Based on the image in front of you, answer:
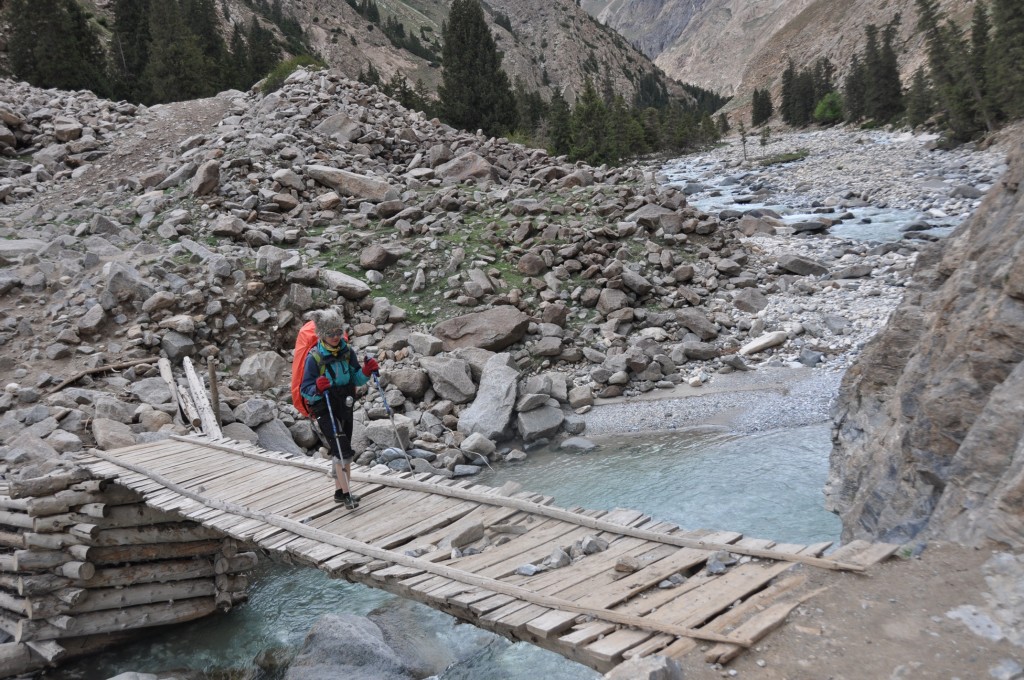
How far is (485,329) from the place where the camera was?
15.0 metres

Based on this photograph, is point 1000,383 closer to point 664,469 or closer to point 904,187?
point 664,469

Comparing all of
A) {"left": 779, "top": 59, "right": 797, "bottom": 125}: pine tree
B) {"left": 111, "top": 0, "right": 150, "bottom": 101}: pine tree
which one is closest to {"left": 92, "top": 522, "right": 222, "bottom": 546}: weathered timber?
{"left": 111, "top": 0, "right": 150, "bottom": 101}: pine tree

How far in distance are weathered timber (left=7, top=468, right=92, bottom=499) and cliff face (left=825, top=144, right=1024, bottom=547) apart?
888 cm

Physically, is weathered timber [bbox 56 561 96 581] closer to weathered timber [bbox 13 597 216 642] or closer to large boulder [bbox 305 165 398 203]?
weathered timber [bbox 13 597 216 642]

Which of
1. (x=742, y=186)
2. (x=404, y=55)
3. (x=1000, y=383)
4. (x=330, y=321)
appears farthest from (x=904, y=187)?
(x=404, y=55)

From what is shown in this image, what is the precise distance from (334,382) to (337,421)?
0.42 m

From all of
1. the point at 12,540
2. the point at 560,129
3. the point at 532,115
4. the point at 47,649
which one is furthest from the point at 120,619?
the point at 532,115

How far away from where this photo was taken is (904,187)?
3036 centimetres

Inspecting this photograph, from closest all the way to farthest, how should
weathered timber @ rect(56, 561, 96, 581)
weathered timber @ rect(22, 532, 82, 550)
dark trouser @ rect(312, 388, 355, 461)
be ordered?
dark trouser @ rect(312, 388, 355, 461) → weathered timber @ rect(22, 532, 82, 550) → weathered timber @ rect(56, 561, 96, 581)

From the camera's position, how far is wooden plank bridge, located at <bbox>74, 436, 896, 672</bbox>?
4.22 metres

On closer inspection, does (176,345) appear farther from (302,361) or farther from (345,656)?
(345,656)

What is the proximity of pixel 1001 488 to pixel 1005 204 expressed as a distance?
12.6 feet

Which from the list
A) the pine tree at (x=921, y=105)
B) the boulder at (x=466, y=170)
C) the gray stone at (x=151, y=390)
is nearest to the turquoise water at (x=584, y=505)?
the gray stone at (x=151, y=390)

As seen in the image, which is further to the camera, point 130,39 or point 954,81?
point 954,81
